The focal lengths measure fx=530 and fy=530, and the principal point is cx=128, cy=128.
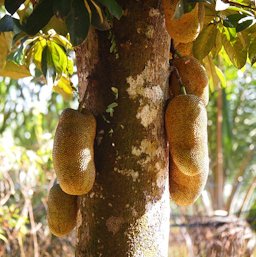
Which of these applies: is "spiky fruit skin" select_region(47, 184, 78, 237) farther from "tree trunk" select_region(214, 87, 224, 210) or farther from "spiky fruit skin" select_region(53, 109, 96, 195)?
"tree trunk" select_region(214, 87, 224, 210)

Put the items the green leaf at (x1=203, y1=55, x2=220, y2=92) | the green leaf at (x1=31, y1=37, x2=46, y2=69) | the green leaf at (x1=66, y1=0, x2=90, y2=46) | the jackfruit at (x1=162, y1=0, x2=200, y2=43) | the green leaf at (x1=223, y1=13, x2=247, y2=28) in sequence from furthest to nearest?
the green leaf at (x1=203, y1=55, x2=220, y2=92) < the green leaf at (x1=31, y1=37, x2=46, y2=69) < the green leaf at (x1=223, y1=13, x2=247, y2=28) < the jackfruit at (x1=162, y1=0, x2=200, y2=43) < the green leaf at (x1=66, y1=0, x2=90, y2=46)

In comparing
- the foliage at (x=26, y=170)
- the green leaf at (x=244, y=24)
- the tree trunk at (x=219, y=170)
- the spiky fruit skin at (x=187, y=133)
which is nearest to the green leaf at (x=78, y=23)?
the spiky fruit skin at (x=187, y=133)

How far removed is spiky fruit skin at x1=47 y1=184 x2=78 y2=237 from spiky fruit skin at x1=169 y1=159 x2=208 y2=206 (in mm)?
201

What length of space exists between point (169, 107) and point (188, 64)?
0.18m

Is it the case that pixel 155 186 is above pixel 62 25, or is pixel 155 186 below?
below

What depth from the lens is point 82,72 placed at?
1.03 metres

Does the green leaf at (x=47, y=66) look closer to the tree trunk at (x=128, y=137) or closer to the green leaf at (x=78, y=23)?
the tree trunk at (x=128, y=137)

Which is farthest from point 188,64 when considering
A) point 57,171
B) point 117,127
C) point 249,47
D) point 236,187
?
point 236,187

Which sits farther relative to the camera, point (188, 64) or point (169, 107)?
point (188, 64)

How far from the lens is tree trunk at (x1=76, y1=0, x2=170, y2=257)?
925mm

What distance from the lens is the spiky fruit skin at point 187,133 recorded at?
3.24 ft

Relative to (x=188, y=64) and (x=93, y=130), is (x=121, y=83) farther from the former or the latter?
(x=188, y=64)

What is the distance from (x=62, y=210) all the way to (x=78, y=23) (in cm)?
36

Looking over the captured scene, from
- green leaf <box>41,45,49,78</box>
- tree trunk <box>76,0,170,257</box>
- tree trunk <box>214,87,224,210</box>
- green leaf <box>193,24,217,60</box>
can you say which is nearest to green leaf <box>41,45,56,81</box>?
green leaf <box>41,45,49,78</box>
